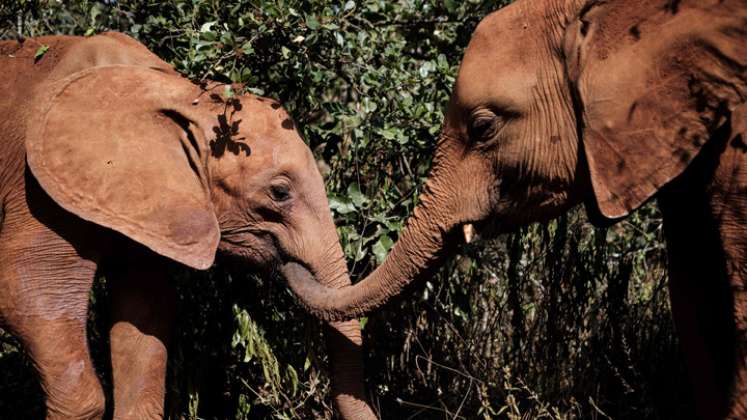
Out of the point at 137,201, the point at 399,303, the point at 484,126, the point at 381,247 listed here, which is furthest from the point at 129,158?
the point at 484,126

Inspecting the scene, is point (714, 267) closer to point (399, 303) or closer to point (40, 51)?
point (399, 303)

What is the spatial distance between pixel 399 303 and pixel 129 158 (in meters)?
1.30

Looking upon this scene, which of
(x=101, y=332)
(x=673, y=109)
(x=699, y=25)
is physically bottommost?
(x=101, y=332)

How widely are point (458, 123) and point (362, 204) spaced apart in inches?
54.1

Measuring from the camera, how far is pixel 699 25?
Answer: 10.5 feet

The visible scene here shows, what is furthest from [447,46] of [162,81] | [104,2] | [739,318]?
[739,318]

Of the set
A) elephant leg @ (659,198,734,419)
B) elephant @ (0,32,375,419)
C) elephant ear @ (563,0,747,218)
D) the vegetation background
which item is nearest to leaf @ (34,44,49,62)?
elephant @ (0,32,375,419)

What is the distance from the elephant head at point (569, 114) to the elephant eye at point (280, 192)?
590 millimetres

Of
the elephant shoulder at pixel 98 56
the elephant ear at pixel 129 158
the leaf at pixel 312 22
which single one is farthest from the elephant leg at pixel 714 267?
the elephant shoulder at pixel 98 56

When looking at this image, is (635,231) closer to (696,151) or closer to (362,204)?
(362,204)

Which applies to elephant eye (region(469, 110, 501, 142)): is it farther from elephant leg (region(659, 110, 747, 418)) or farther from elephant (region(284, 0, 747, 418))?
elephant leg (region(659, 110, 747, 418))

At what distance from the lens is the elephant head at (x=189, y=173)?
426cm

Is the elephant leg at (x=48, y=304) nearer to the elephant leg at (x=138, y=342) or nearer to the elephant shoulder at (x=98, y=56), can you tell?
the elephant leg at (x=138, y=342)

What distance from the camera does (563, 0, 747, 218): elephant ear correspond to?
3.20 meters
